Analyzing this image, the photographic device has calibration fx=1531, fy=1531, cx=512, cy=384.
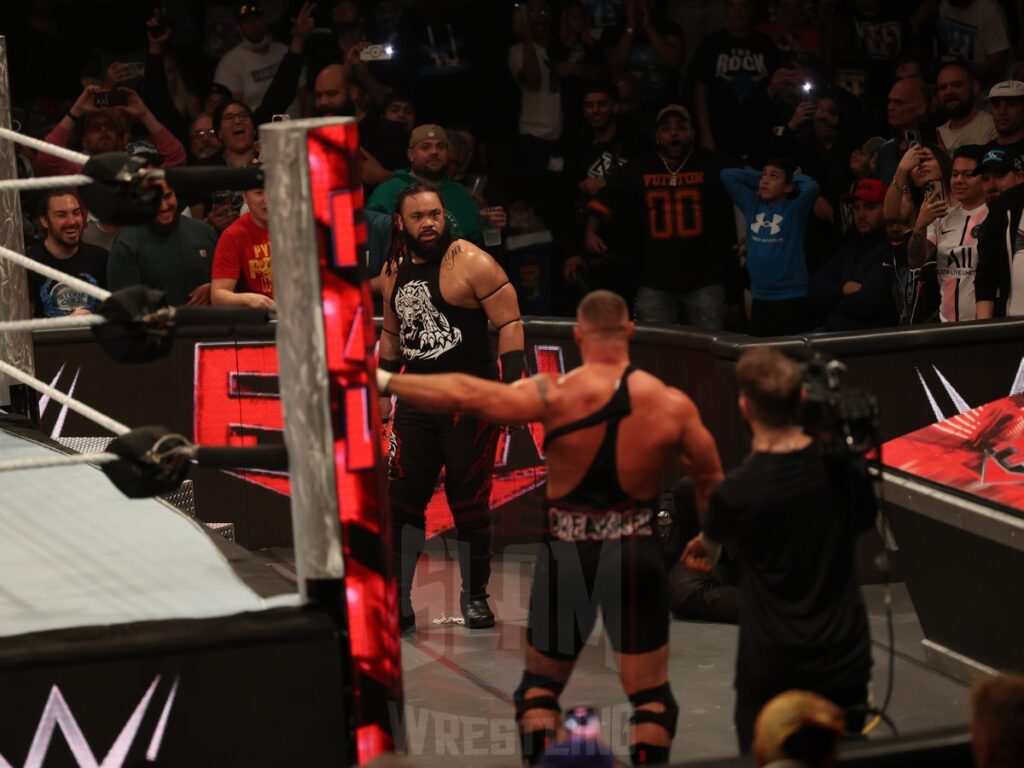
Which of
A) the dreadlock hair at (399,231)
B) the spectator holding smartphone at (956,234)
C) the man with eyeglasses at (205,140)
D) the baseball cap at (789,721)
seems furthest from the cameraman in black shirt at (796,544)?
the man with eyeglasses at (205,140)

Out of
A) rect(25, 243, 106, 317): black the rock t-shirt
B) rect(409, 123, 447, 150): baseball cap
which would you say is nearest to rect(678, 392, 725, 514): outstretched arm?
rect(409, 123, 447, 150): baseball cap

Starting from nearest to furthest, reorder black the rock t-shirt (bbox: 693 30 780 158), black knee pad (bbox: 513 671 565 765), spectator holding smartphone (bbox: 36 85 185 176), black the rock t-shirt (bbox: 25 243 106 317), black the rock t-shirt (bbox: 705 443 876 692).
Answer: black the rock t-shirt (bbox: 705 443 876 692) < black knee pad (bbox: 513 671 565 765) < black the rock t-shirt (bbox: 25 243 106 317) < spectator holding smartphone (bbox: 36 85 185 176) < black the rock t-shirt (bbox: 693 30 780 158)

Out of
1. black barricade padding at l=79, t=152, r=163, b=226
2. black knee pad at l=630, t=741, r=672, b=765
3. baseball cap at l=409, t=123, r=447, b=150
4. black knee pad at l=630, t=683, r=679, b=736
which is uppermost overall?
baseball cap at l=409, t=123, r=447, b=150

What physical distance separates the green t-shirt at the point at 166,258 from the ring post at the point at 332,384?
4.68 meters

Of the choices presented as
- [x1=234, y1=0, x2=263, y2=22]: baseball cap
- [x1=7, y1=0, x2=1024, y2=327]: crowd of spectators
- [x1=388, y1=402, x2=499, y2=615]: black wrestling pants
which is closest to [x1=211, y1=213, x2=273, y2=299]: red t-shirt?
[x1=7, y1=0, x2=1024, y2=327]: crowd of spectators

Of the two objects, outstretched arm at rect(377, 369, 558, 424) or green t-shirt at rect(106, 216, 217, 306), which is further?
green t-shirt at rect(106, 216, 217, 306)

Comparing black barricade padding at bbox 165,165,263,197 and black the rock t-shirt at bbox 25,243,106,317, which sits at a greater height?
black barricade padding at bbox 165,165,263,197

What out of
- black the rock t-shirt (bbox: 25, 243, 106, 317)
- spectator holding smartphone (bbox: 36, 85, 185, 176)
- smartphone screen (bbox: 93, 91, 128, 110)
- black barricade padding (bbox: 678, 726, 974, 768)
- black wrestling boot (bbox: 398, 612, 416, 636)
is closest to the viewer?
black barricade padding (bbox: 678, 726, 974, 768)

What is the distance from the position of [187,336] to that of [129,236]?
0.56 meters

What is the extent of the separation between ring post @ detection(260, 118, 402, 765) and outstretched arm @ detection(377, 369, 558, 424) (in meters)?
0.68

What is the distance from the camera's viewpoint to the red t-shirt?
24.1 ft

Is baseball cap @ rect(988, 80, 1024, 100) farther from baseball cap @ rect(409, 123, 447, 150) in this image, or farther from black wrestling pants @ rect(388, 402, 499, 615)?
black wrestling pants @ rect(388, 402, 499, 615)

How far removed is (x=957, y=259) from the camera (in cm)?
736

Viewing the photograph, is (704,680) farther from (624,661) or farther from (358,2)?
(358,2)
